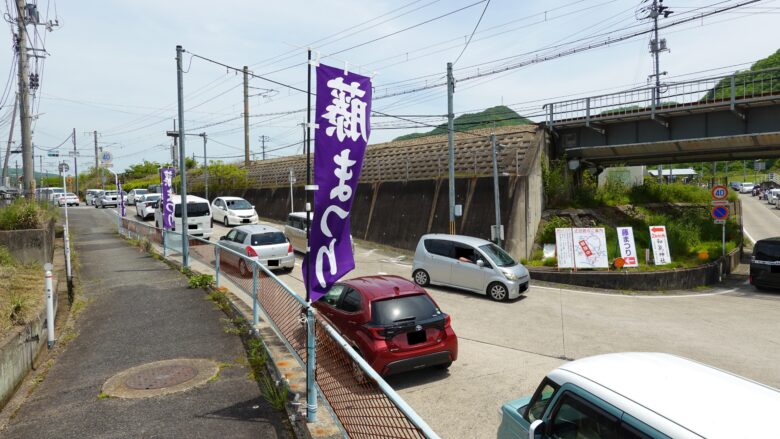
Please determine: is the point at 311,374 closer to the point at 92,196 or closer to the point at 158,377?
the point at 158,377

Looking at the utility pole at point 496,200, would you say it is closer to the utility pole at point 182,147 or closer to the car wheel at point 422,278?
the car wheel at point 422,278

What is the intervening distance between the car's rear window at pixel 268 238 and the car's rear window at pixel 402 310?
920 cm

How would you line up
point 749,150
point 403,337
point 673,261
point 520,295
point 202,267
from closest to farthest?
point 403,337
point 520,295
point 202,267
point 673,261
point 749,150

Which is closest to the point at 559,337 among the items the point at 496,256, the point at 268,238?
the point at 496,256

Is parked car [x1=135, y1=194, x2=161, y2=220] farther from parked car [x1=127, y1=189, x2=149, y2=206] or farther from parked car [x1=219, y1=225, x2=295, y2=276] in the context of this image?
parked car [x1=219, y1=225, x2=295, y2=276]

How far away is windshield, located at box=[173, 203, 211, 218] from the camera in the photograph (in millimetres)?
21781

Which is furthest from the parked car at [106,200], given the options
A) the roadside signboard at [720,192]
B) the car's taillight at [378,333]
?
the roadside signboard at [720,192]

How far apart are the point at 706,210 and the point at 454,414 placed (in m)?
26.0

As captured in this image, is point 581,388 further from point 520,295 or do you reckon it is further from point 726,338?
point 520,295

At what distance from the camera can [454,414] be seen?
6141 mm

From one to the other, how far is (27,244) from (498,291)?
1382 centimetres

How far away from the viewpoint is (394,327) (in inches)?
269

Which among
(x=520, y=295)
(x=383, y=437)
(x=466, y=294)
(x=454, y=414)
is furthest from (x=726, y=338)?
(x=383, y=437)

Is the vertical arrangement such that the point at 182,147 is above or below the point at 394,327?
above
